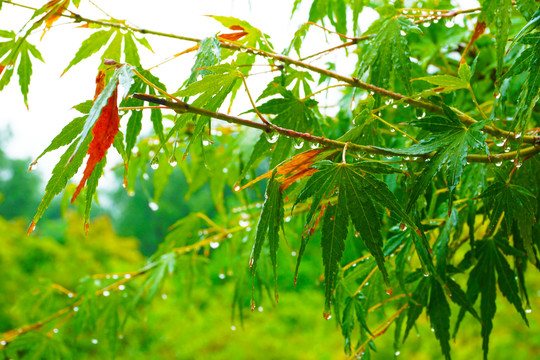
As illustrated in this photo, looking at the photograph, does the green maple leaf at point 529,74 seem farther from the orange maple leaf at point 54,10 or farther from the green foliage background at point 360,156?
the orange maple leaf at point 54,10

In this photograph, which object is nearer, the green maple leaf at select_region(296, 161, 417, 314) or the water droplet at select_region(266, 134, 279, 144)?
the green maple leaf at select_region(296, 161, 417, 314)

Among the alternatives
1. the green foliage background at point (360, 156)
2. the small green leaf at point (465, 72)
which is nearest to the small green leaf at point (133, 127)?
the green foliage background at point (360, 156)

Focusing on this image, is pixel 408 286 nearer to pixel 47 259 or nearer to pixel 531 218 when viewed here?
pixel 531 218

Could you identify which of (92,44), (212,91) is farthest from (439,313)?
(92,44)

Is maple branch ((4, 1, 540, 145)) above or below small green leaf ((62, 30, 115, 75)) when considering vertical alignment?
below

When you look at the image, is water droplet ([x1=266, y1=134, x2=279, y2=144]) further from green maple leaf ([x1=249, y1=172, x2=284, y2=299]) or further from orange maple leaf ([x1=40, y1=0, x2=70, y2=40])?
orange maple leaf ([x1=40, y1=0, x2=70, y2=40])

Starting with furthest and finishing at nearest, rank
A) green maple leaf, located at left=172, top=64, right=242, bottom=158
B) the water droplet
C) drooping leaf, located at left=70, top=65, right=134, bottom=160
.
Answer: the water droplet < green maple leaf, located at left=172, top=64, right=242, bottom=158 < drooping leaf, located at left=70, top=65, right=134, bottom=160

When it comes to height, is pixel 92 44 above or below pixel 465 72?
above

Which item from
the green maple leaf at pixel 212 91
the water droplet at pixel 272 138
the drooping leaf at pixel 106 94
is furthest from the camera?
the water droplet at pixel 272 138

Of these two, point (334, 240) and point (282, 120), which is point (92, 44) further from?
point (334, 240)

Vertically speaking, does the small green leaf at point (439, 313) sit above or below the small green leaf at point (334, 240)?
below

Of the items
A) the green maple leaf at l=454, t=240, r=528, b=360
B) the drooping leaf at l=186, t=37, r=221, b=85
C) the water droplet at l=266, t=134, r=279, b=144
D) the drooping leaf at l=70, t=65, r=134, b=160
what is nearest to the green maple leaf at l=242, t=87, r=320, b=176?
the water droplet at l=266, t=134, r=279, b=144

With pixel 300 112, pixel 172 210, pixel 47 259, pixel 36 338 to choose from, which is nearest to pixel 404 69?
pixel 300 112

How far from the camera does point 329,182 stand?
464mm
